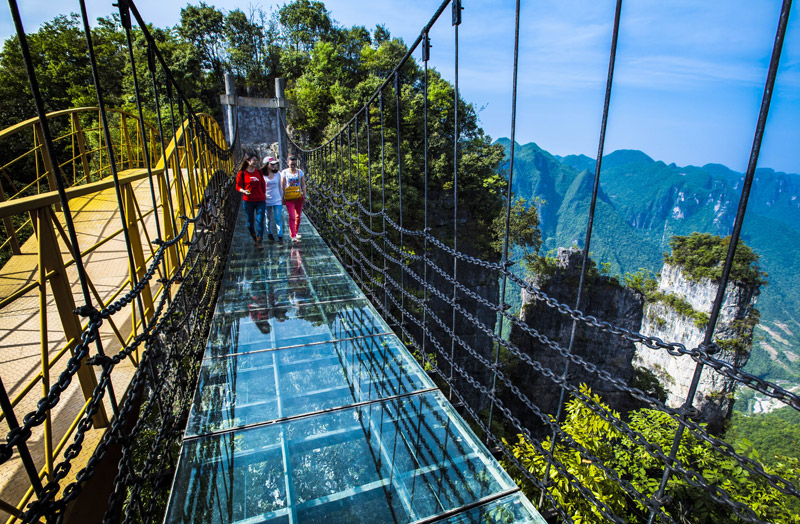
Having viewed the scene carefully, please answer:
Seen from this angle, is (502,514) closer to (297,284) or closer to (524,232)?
(297,284)

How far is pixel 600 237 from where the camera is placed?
83.2 metres

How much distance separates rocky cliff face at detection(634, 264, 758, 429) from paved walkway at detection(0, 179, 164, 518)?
16.8m

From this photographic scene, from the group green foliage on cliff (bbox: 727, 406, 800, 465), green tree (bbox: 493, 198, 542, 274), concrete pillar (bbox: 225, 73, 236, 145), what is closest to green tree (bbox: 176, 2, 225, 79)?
concrete pillar (bbox: 225, 73, 236, 145)

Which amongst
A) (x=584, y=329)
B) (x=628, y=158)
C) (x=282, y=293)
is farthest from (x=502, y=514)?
(x=628, y=158)

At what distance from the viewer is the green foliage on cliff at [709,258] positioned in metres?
16.4

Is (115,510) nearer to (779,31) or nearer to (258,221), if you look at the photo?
(779,31)

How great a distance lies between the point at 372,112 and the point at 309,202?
33.6 feet

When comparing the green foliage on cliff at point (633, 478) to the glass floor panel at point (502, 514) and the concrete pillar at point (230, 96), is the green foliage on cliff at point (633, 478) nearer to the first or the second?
the glass floor panel at point (502, 514)

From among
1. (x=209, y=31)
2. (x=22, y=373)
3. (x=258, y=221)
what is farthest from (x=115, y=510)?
(x=209, y=31)

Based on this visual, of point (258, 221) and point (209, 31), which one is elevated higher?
point (209, 31)

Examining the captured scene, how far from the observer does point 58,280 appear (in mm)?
1323

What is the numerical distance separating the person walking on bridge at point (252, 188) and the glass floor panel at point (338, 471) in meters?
3.64

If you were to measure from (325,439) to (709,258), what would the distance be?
22.0 m

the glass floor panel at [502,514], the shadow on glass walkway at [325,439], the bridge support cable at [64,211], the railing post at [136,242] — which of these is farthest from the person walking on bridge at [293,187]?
the glass floor panel at [502,514]
